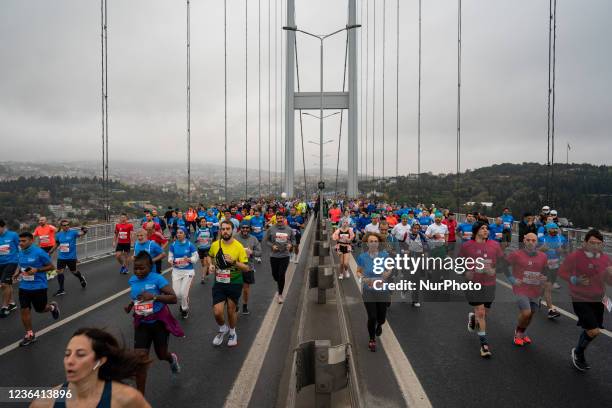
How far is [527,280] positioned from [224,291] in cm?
411

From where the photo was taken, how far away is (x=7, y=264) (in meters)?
7.30

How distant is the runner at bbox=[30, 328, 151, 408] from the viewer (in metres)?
2.13

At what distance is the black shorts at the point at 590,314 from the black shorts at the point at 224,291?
14.2 ft

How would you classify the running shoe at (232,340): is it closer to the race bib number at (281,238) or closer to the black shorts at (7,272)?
the race bib number at (281,238)

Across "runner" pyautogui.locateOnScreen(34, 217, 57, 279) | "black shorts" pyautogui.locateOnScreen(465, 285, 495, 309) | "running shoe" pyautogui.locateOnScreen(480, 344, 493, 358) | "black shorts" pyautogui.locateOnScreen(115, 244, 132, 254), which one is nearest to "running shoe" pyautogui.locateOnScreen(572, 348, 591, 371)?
"running shoe" pyautogui.locateOnScreen(480, 344, 493, 358)

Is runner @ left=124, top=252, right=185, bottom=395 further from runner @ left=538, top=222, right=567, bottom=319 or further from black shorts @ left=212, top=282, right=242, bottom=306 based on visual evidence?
runner @ left=538, top=222, right=567, bottom=319

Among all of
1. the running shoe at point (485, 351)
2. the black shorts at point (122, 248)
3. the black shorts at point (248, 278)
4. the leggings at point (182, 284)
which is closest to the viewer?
the running shoe at point (485, 351)

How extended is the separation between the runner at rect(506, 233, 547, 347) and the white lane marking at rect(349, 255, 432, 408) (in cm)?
167

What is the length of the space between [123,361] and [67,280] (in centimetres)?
964

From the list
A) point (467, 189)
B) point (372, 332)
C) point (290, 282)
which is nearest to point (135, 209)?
point (290, 282)

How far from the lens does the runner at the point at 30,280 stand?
18.9 ft

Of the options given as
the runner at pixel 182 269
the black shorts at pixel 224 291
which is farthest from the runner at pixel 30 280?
the black shorts at pixel 224 291

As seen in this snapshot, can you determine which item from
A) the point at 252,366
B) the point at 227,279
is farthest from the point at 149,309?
the point at 227,279

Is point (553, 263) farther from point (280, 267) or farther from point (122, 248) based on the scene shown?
point (122, 248)
